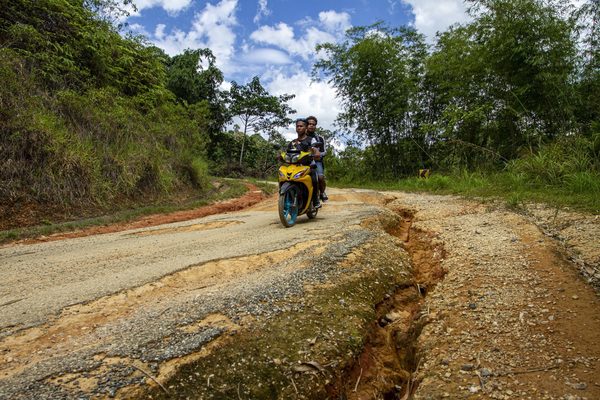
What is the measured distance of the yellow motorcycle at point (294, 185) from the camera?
17.0 feet

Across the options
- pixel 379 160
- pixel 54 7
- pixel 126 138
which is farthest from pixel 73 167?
pixel 379 160

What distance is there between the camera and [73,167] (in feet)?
25.0

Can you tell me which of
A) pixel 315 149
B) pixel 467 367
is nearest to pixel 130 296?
pixel 467 367

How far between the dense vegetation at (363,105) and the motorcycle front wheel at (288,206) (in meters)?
3.80

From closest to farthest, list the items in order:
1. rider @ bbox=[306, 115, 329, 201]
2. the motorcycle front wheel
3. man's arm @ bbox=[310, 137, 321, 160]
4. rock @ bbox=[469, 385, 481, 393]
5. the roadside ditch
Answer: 1. rock @ bbox=[469, 385, 481, 393]
2. the roadside ditch
3. the motorcycle front wheel
4. man's arm @ bbox=[310, 137, 321, 160]
5. rider @ bbox=[306, 115, 329, 201]

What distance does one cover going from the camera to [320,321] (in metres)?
2.23

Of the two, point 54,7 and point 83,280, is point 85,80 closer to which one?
point 54,7

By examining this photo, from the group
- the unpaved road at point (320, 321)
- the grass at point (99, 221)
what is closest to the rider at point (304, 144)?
the unpaved road at point (320, 321)

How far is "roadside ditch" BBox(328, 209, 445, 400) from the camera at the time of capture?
194 cm

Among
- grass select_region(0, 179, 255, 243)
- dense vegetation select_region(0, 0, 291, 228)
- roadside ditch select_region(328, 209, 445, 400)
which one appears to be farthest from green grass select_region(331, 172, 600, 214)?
dense vegetation select_region(0, 0, 291, 228)

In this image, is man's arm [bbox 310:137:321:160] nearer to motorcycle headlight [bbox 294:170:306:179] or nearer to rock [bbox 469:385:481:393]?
motorcycle headlight [bbox 294:170:306:179]

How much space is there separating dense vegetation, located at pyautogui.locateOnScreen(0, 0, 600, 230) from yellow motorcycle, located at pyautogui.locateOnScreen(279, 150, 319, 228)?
365 centimetres

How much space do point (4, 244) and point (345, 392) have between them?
5.69 m

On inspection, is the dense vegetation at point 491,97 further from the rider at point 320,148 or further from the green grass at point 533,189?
the rider at point 320,148
